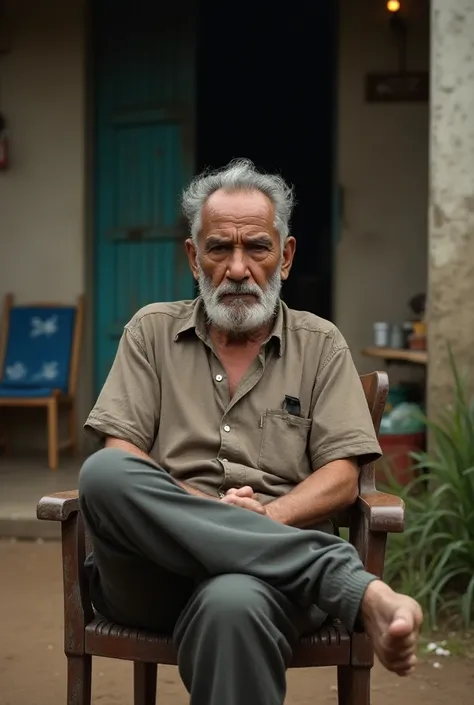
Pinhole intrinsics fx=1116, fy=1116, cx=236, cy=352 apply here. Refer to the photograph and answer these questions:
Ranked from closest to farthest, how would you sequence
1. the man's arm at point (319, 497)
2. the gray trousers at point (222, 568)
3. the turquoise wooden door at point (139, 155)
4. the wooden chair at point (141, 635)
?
the gray trousers at point (222, 568) < the wooden chair at point (141, 635) < the man's arm at point (319, 497) < the turquoise wooden door at point (139, 155)

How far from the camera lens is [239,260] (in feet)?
8.96

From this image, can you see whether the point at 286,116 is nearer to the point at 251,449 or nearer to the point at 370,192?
the point at 370,192

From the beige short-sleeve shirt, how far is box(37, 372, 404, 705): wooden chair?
203 millimetres

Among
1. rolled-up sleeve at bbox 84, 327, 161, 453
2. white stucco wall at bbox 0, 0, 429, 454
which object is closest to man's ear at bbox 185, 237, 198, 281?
rolled-up sleeve at bbox 84, 327, 161, 453

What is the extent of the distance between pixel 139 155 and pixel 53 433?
1.79 m

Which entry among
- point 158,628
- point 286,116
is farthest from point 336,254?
point 158,628

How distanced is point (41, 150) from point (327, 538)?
5.17 metres

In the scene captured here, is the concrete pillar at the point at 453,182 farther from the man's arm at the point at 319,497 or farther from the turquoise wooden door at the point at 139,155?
the turquoise wooden door at the point at 139,155

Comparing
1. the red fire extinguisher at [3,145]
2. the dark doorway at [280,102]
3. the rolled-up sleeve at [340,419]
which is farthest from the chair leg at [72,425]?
the rolled-up sleeve at [340,419]

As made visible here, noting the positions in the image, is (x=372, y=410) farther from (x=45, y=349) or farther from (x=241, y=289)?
(x=45, y=349)

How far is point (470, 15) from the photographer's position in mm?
4555

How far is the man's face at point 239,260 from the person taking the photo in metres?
2.72

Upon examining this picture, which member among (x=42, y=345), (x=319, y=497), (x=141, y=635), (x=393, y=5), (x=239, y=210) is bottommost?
(x=141, y=635)

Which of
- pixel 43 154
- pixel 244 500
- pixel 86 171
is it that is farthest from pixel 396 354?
pixel 244 500
